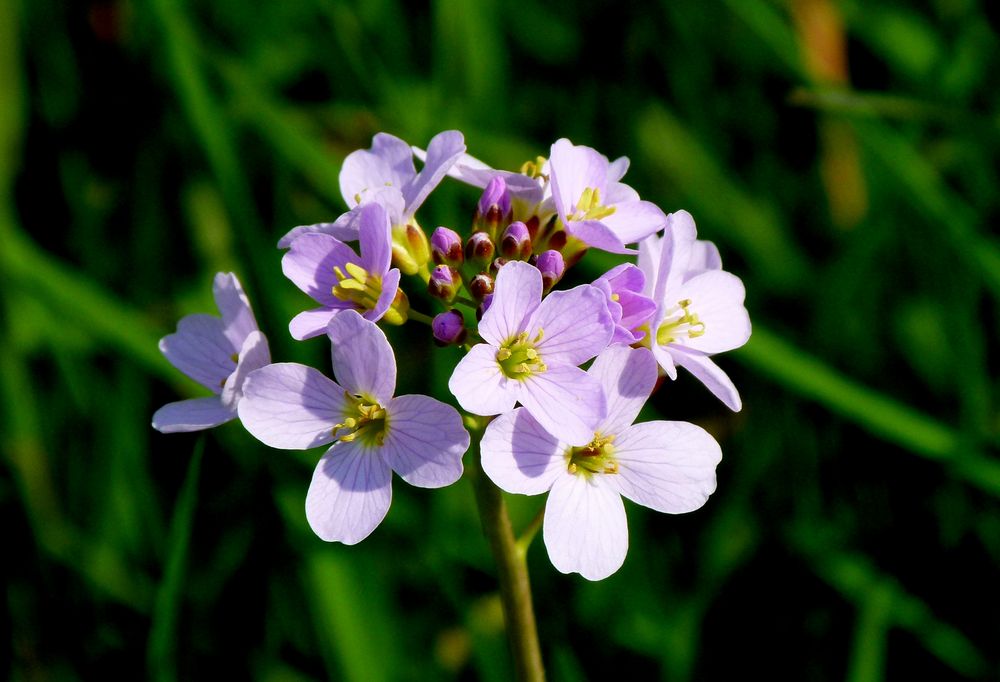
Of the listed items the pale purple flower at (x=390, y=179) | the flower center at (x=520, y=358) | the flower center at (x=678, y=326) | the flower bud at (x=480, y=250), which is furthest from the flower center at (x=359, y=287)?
the flower center at (x=678, y=326)

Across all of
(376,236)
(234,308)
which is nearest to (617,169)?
(376,236)

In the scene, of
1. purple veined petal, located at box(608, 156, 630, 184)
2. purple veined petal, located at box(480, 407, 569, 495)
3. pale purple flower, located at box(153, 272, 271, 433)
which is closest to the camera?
purple veined petal, located at box(480, 407, 569, 495)

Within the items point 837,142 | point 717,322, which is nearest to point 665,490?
point 717,322

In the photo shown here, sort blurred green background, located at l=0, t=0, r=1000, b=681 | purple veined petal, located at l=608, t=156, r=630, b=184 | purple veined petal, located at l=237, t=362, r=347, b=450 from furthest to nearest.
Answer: blurred green background, located at l=0, t=0, r=1000, b=681 < purple veined petal, located at l=608, t=156, r=630, b=184 < purple veined petal, located at l=237, t=362, r=347, b=450

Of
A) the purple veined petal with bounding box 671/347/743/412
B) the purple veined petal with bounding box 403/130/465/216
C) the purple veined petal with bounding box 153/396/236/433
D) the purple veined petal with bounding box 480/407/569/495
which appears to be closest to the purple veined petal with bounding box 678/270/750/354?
the purple veined petal with bounding box 671/347/743/412

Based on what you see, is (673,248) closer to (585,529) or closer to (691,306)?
(691,306)

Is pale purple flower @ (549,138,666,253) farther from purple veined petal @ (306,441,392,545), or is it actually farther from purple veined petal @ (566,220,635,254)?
purple veined petal @ (306,441,392,545)

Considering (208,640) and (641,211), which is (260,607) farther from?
(641,211)

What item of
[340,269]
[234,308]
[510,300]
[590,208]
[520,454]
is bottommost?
[234,308]
